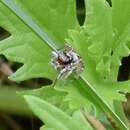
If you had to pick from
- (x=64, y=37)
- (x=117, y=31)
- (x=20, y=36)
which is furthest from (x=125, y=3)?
(x=20, y=36)

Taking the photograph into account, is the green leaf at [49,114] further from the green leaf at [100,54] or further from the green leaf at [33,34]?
the green leaf at [33,34]

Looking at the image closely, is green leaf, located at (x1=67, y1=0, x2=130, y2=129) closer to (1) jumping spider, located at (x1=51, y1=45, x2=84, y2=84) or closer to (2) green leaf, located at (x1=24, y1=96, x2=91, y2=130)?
(1) jumping spider, located at (x1=51, y1=45, x2=84, y2=84)

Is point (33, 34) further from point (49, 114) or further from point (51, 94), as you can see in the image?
point (49, 114)

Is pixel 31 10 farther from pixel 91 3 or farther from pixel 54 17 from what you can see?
pixel 91 3

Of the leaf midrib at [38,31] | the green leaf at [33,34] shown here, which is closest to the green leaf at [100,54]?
Result: the leaf midrib at [38,31]

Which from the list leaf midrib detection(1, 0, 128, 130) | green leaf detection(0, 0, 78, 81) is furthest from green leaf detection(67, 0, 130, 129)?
green leaf detection(0, 0, 78, 81)

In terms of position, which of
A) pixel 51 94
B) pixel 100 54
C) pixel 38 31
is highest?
pixel 38 31

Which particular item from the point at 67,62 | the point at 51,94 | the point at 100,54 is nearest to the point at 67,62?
the point at 67,62
